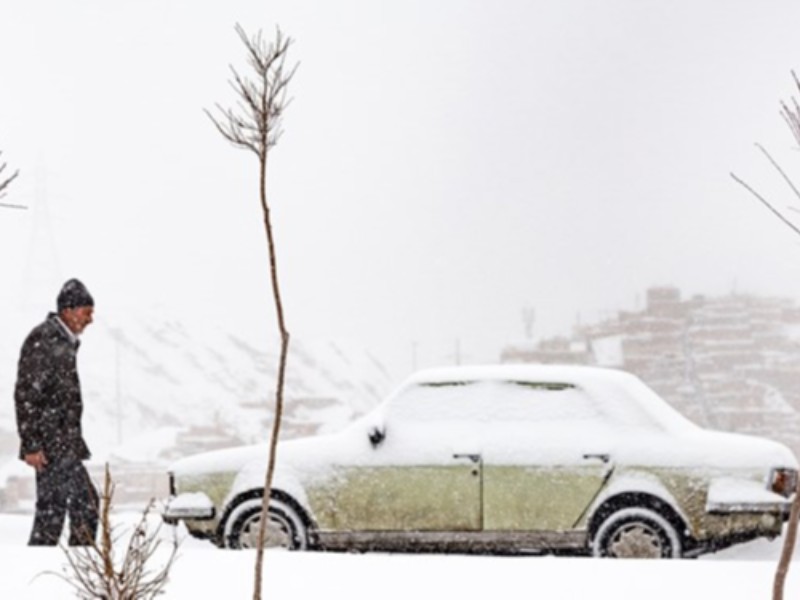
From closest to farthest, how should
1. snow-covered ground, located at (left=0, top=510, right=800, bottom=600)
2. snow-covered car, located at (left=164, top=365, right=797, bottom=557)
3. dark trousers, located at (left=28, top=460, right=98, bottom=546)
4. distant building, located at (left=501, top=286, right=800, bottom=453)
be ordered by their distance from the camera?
snow-covered ground, located at (left=0, top=510, right=800, bottom=600) → dark trousers, located at (left=28, top=460, right=98, bottom=546) → snow-covered car, located at (left=164, top=365, right=797, bottom=557) → distant building, located at (left=501, top=286, right=800, bottom=453)

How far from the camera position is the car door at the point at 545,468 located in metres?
7.94

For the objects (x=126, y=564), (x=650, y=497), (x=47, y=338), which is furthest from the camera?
(x=650, y=497)

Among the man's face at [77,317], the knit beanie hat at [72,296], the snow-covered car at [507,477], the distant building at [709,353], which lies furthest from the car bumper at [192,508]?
the distant building at [709,353]

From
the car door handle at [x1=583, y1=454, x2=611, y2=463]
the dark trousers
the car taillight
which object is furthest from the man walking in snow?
the car taillight

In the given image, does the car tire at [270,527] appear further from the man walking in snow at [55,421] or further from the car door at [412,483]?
the man walking in snow at [55,421]

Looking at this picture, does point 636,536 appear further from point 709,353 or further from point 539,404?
point 709,353

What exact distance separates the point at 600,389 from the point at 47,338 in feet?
11.7

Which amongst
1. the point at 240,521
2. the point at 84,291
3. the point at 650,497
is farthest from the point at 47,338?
the point at 650,497

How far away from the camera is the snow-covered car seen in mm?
7773

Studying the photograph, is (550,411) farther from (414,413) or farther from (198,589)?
(198,589)

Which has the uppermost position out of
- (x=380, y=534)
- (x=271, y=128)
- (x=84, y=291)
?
(x=271, y=128)

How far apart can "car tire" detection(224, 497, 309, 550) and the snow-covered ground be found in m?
1.91

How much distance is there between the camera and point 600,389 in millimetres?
8297

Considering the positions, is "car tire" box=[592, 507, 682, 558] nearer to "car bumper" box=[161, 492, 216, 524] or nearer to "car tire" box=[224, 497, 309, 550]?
"car tire" box=[224, 497, 309, 550]
